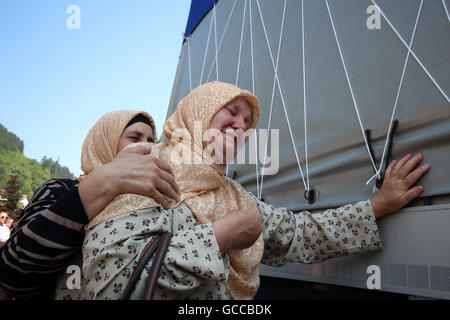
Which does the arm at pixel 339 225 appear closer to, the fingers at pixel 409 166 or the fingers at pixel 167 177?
the fingers at pixel 409 166

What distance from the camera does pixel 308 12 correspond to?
1603 millimetres

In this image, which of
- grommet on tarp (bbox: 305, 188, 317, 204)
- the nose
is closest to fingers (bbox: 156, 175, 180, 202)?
the nose

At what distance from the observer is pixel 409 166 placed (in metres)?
0.99

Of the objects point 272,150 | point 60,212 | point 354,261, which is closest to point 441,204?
point 354,261

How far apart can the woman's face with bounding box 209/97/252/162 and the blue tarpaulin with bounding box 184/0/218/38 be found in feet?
7.33

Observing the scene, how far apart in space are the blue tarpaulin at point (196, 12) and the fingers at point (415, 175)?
2481 mm

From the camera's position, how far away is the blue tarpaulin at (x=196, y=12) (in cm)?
300

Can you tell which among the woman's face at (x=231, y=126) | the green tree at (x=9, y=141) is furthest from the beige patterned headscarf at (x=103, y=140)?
the green tree at (x=9, y=141)

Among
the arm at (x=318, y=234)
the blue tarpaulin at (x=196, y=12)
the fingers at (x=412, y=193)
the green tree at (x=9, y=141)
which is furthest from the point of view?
the green tree at (x=9, y=141)

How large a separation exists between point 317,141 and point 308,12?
27.9 inches

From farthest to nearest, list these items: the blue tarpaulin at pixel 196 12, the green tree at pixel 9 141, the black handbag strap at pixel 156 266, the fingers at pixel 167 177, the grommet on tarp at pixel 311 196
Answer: the green tree at pixel 9 141
the blue tarpaulin at pixel 196 12
the grommet on tarp at pixel 311 196
the fingers at pixel 167 177
the black handbag strap at pixel 156 266

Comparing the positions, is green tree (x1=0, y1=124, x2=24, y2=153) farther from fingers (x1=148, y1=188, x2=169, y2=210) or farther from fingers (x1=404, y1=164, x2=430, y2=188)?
fingers (x1=404, y1=164, x2=430, y2=188)

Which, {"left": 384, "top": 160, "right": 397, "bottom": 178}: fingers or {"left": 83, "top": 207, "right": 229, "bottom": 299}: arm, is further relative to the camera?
{"left": 384, "top": 160, "right": 397, "bottom": 178}: fingers

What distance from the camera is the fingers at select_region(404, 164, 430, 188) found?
0.96 meters
